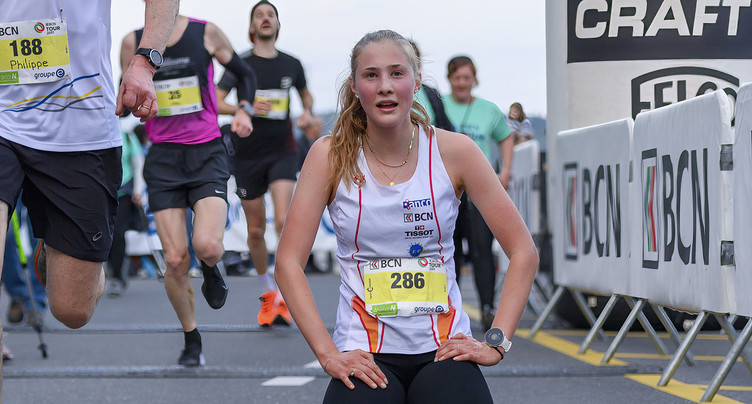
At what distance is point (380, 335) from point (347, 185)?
44 cm

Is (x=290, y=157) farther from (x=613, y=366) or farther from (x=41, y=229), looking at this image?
(x=41, y=229)

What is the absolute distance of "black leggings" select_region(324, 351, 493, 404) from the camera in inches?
126

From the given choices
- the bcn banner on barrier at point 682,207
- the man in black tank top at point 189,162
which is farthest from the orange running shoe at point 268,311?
the bcn banner on barrier at point 682,207

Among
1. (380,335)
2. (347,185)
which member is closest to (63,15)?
(347,185)

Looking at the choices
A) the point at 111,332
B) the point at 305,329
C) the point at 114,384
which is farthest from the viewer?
the point at 111,332

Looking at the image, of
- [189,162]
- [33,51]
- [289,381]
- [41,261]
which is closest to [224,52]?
[189,162]

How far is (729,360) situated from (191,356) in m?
3.05

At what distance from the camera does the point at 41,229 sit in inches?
174

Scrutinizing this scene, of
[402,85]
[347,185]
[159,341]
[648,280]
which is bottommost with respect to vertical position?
[159,341]

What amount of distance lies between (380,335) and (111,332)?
593cm

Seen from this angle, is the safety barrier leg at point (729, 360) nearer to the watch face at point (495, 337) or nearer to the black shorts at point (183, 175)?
the watch face at point (495, 337)

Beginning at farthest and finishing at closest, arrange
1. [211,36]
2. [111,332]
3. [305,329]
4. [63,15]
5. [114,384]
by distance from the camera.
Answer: [111,332], [211,36], [114,384], [63,15], [305,329]

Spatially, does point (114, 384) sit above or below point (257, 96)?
below

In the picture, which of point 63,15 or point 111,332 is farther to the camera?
point 111,332
